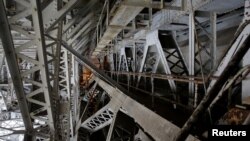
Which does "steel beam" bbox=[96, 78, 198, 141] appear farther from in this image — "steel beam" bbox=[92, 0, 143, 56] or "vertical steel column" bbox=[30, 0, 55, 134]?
"steel beam" bbox=[92, 0, 143, 56]

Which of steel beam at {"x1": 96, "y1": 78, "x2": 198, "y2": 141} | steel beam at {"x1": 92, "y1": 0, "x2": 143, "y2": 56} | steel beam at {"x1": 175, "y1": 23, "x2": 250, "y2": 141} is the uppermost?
steel beam at {"x1": 92, "y1": 0, "x2": 143, "y2": 56}

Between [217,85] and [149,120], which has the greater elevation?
[217,85]

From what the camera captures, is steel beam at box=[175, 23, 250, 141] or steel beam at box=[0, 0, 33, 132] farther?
steel beam at box=[0, 0, 33, 132]

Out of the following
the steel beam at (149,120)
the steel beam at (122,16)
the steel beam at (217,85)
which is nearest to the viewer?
the steel beam at (217,85)

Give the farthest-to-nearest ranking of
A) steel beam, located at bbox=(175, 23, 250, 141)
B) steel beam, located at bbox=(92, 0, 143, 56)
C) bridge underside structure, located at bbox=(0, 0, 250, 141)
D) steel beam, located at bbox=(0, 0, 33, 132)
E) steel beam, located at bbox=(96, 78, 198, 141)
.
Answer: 1. steel beam, located at bbox=(92, 0, 143, 56)
2. steel beam, located at bbox=(0, 0, 33, 132)
3. steel beam, located at bbox=(96, 78, 198, 141)
4. bridge underside structure, located at bbox=(0, 0, 250, 141)
5. steel beam, located at bbox=(175, 23, 250, 141)

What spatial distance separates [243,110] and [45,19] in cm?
457

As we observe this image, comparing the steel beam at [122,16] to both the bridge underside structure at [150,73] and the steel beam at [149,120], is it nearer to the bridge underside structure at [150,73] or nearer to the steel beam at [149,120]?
the bridge underside structure at [150,73]

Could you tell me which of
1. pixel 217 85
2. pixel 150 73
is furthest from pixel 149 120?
pixel 150 73

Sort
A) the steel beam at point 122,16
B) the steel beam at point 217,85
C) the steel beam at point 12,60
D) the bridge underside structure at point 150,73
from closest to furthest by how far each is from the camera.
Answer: the steel beam at point 217,85
the bridge underside structure at point 150,73
the steel beam at point 12,60
the steel beam at point 122,16

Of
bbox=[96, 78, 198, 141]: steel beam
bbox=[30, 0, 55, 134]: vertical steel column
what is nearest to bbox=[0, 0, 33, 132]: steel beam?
bbox=[30, 0, 55, 134]: vertical steel column

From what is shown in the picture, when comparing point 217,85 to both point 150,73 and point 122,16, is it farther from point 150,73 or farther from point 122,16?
point 150,73

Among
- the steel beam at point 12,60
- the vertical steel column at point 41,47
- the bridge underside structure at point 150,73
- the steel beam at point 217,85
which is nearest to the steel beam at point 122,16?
the bridge underside structure at point 150,73

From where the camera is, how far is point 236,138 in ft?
7.53

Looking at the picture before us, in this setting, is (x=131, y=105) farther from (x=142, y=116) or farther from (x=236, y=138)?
(x=236, y=138)
